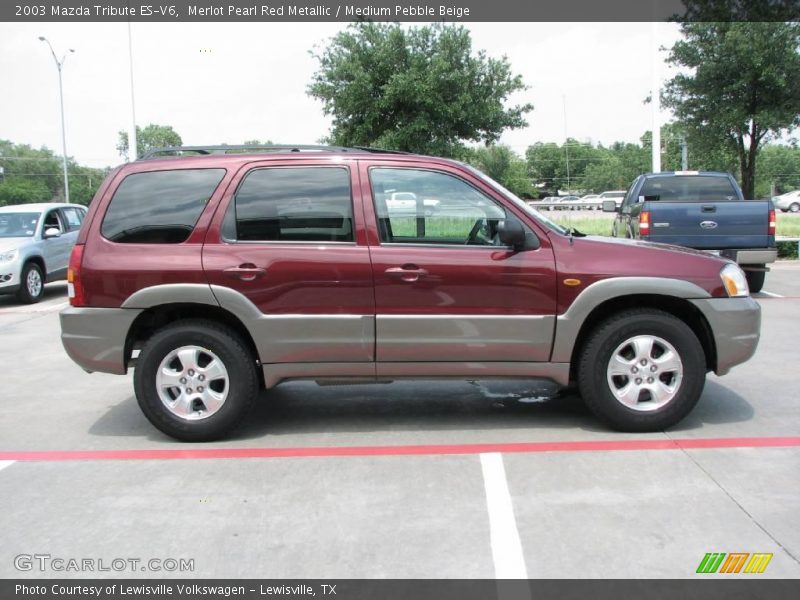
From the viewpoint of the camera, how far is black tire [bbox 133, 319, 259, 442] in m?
5.06

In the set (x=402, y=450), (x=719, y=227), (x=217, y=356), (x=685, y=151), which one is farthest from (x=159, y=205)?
(x=685, y=151)

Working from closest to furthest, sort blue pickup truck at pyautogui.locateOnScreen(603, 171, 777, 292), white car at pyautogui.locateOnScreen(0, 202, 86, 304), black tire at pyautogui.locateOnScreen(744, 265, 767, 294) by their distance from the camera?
blue pickup truck at pyautogui.locateOnScreen(603, 171, 777, 292), black tire at pyautogui.locateOnScreen(744, 265, 767, 294), white car at pyautogui.locateOnScreen(0, 202, 86, 304)

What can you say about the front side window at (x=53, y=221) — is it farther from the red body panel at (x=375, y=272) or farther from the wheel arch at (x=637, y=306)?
the wheel arch at (x=637, y=306)

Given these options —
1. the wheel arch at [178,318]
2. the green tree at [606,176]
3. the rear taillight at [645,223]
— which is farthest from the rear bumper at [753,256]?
the green tree at [606,176]

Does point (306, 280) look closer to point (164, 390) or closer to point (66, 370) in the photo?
point (164, 390)

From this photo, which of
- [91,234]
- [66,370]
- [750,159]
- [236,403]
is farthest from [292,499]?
[750,159]

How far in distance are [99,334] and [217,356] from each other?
0.81 meters

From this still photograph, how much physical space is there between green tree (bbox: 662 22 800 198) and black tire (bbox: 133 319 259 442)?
16.0 meters

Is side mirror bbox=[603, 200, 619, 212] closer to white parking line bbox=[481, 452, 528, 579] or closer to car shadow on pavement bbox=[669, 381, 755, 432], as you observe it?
car shadow on pavement bbox=[669, 381, 755, 432]

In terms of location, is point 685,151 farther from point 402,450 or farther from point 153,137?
point 153,137

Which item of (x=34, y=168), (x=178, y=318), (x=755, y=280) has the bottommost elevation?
(x=755, y=280)

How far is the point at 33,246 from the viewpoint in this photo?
1334 cm
